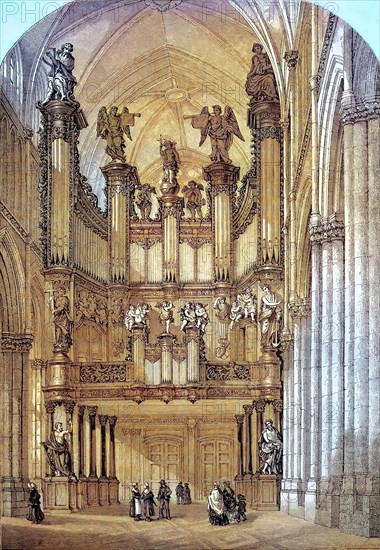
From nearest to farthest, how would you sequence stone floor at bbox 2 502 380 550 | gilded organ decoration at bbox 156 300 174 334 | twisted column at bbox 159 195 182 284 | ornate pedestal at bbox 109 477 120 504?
stone floor at bbox 2 502 380 550, ornate pedestal at bbox 109 477 120 504, gilded organ decoration at bbox 156 300 174 334, twisted column at bbox 159 195 182 284

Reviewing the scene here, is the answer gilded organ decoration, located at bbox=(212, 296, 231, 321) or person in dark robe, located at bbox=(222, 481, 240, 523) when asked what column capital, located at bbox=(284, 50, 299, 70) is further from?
person in dark robe, located at bbox=(222, 481, 240, 523)

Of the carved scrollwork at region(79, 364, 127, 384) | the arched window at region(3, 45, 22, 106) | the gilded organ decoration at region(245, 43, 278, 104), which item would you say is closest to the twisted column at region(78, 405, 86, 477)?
the carved scrollwork at region(79, 364, 127, 384)

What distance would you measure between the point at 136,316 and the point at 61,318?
2294mm

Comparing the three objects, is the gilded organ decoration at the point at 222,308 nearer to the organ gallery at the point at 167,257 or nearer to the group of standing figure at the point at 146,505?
the organ gallery at the point at 167,257

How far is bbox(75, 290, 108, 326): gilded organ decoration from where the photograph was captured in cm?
3628

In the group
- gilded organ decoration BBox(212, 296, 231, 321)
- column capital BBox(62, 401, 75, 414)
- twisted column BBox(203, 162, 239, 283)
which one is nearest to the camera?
column capital BBox(62, 401, 75, 414)

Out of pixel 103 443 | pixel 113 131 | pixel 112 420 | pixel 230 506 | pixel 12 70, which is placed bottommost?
pixel 230 506

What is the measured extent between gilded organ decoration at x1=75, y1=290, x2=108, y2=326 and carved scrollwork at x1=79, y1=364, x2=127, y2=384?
7.93ft

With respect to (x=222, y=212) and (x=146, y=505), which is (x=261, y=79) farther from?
(x=146, y=505)

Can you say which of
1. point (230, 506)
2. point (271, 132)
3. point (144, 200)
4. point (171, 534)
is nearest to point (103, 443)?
point (230, 506)

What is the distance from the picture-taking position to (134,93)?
4119 centimetres

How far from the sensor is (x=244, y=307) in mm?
35594

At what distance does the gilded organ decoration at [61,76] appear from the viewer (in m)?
36.5

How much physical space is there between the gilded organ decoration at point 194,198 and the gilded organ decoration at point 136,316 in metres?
4.54
